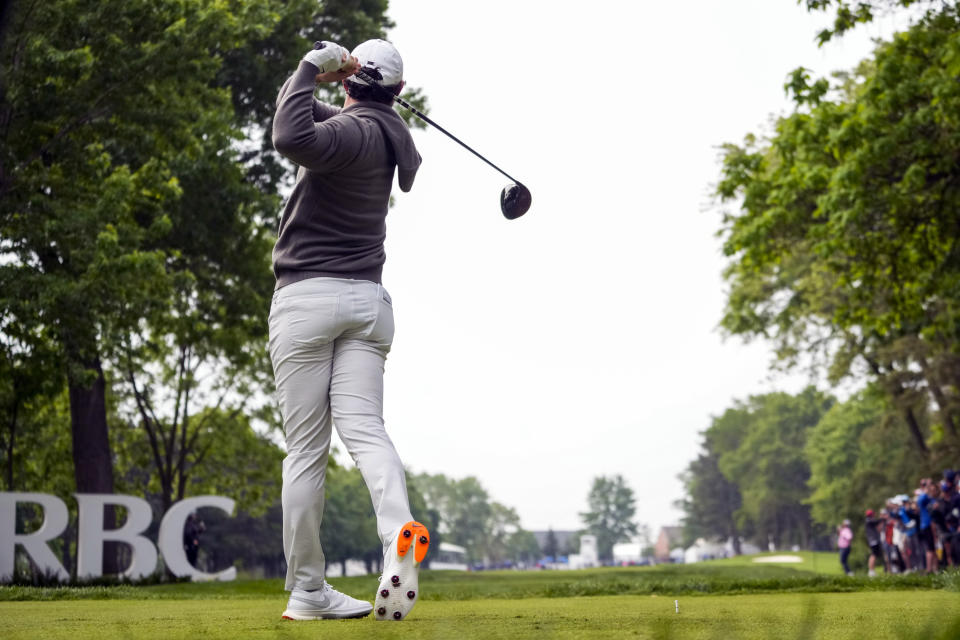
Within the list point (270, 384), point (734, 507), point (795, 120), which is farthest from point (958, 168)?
point (734, 507)

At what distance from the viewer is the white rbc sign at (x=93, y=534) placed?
1725 cm

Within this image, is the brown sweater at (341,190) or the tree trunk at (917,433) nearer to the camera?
the brown sweater at (341,190)

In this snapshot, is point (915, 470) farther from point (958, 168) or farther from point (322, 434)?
point (322, 434)

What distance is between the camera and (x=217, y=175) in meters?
21.1

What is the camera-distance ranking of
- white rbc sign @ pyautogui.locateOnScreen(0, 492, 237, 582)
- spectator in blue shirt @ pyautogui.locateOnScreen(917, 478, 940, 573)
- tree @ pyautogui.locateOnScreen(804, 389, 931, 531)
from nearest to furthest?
1. white rbc sign @ pyautogui.locateOnScreen(0, 492, 237, 582)
2. spectator in blue shirt @ pyautogui.locateOnScreen(917, 478, 940, 573)
3. tree @ pyautogui.locateOnScreen(804, 389, 931, 531)

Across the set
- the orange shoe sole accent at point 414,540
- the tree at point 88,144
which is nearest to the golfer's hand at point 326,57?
the orange shoe sole accent at point 414,540

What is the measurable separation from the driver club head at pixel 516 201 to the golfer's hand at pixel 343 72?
4.33 ft

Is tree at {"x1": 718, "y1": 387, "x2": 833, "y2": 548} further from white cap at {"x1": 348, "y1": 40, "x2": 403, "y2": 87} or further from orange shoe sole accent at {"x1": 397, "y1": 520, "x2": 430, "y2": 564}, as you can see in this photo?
orange shoe sole accent at {"x1": 397, "y1": 520, "x2": 430, "y2": 564}

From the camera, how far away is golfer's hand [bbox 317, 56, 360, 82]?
15.8ft

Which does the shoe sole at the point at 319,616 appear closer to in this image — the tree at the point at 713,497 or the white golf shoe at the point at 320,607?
the white golf shoe at the point at 320,607

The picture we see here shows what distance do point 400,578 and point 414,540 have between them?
162 mm

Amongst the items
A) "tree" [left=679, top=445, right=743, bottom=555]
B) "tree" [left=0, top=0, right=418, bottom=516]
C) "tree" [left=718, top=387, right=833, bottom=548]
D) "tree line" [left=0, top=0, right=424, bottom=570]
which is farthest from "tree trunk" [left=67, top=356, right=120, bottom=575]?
"tree" [left=679, top=445, right=743, bottom=555]

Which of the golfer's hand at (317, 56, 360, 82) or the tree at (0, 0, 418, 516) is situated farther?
the tree at (0, 0, 418, 516)

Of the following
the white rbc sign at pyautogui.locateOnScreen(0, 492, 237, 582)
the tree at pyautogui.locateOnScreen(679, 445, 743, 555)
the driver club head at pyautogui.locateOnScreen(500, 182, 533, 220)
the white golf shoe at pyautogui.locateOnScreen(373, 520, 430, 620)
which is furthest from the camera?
the tree at pyautogui.locateOnScreen(679, 445, 743, 555)
